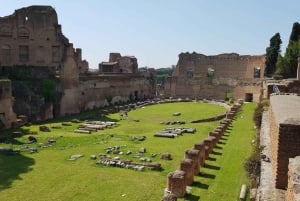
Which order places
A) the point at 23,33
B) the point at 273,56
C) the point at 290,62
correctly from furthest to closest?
the point at 273,56 → the point at 290,62 → the point at 23,33

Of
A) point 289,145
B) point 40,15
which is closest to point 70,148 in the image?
point 289,145

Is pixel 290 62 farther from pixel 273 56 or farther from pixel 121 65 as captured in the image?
pixel 121 65

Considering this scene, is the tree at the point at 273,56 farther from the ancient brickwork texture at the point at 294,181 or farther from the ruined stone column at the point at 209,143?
the ancient brickwork texture at the point at 294,181

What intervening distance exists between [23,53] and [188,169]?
24.8 metres

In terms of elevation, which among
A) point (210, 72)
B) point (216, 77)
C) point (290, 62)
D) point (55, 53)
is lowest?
point (216, 77)

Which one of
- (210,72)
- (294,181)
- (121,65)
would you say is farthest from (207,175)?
(121,65)

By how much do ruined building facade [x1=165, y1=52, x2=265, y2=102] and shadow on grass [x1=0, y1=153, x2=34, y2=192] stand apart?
28.3 metres

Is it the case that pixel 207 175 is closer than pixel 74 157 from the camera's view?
Yes

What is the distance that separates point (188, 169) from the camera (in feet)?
41.1

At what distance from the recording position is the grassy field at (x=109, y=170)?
12.0 meters

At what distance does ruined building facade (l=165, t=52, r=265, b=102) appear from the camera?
41.7m

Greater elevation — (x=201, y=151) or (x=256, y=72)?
(x=256, y=72)

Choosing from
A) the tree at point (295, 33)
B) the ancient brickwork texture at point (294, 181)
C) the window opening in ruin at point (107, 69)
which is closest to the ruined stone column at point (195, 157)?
the ancient brickwork texture at point (294, 181)

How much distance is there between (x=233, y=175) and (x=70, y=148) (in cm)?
843
